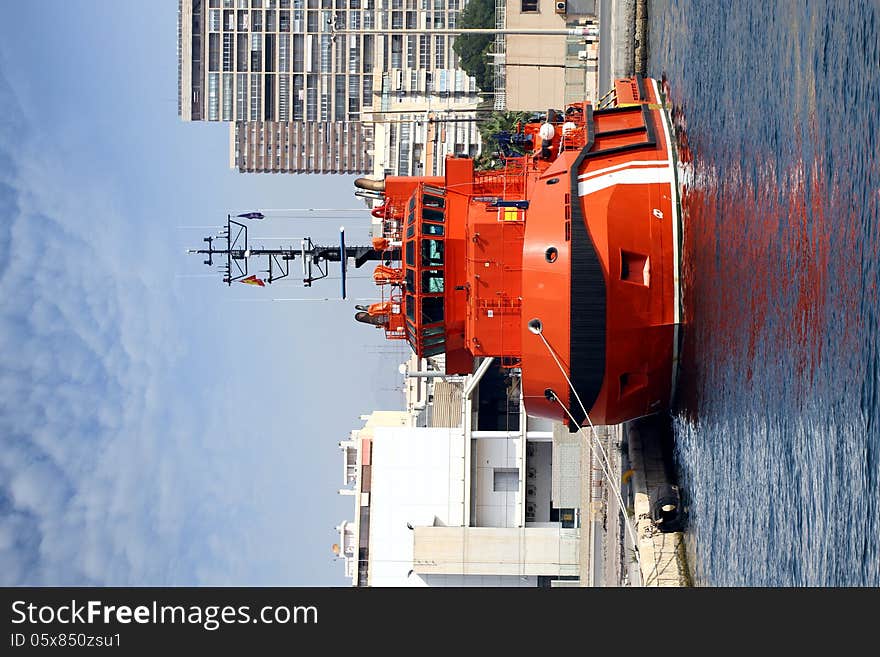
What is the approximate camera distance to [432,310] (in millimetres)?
37250

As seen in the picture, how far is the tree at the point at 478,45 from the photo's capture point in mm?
92250

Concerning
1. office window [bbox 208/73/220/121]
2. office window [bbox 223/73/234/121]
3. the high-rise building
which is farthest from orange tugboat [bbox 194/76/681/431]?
office window [bbox 208/73/220/121]

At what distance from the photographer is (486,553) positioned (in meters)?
59.9

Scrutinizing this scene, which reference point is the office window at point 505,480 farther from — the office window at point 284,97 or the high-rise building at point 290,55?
the office window at point 284,97

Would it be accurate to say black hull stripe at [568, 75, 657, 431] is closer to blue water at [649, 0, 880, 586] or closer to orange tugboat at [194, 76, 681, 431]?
orange tugboat at [194, 76, 681, 431]

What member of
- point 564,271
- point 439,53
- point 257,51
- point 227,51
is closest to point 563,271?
point 564,271

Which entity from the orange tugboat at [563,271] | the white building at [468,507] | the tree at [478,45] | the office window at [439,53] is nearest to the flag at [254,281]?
the orange tugboat at [563,271]

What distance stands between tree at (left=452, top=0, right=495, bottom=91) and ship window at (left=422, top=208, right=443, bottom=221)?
52882mm

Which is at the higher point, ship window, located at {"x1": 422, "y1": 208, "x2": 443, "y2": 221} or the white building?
ship window, located at {"x1": 422, "y1": 208, "x2": 443, "y2": 221}

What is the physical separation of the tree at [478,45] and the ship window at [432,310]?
176 ft

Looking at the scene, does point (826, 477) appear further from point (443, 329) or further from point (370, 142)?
point (370, 142)

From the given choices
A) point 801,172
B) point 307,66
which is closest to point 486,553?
point 801,172

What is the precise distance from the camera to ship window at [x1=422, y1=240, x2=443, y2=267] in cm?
3694

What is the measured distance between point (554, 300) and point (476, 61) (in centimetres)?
6210
